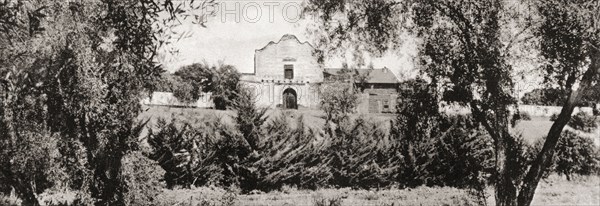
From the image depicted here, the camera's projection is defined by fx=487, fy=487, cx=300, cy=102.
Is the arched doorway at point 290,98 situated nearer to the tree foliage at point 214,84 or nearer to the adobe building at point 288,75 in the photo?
the adobe building at point 288,75

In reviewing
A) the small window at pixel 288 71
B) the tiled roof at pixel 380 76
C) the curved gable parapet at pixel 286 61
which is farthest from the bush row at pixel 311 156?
the tiled roof at pixel 380 76

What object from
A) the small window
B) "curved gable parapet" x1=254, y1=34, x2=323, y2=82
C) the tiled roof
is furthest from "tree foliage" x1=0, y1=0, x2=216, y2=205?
the tiled roof

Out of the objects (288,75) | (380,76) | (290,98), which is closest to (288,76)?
(288,75)

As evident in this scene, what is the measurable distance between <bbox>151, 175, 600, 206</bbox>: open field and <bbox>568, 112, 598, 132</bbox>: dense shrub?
10433mm

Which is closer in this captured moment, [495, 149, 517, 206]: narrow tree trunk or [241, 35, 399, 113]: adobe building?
[495, 149, 517, 206]: narrow tree trunk

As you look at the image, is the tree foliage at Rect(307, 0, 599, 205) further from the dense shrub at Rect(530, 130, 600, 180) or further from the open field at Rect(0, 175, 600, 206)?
the dense shrub at Rect(530, 130, 600, 180)

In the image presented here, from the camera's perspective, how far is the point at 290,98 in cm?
5512

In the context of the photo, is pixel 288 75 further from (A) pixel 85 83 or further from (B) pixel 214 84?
(A) pixel 85 83

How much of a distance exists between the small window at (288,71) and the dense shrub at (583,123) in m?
30.9

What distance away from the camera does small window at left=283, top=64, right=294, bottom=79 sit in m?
55.7

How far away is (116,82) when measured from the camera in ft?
25.1

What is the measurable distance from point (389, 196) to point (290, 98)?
37.7 metres

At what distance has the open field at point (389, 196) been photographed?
50.6 feet

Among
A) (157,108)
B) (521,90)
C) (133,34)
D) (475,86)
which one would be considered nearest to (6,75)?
(133,34)
